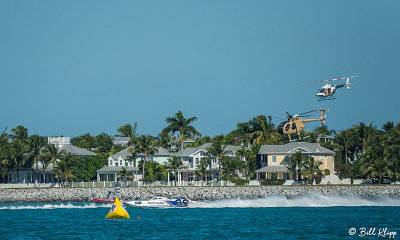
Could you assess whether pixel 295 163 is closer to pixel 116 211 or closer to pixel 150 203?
pixel 150 203

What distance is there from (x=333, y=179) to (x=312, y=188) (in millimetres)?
7218

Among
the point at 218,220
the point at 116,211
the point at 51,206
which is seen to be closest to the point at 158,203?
the point at 116,211

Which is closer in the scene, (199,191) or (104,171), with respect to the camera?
(199,191)

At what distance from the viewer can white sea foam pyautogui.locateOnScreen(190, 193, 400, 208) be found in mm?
89750

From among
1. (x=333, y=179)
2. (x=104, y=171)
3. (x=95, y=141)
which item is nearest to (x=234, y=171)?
(x=333, y=179)

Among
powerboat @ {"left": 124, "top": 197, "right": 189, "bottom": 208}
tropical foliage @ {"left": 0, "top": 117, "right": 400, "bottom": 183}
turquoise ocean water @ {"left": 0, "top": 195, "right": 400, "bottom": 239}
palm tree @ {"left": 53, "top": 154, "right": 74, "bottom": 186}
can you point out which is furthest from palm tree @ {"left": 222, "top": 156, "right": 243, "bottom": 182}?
palm tree @ {"left": 53, "top": 154, "right": 74, "bottom": 186}

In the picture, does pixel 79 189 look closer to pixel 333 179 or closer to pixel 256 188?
pixel 256 188

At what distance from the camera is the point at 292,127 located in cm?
10444

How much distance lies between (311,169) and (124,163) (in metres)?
31.9

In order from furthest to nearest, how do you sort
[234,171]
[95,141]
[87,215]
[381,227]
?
[95,141] < [234,171] < [87,215] < [381,227]

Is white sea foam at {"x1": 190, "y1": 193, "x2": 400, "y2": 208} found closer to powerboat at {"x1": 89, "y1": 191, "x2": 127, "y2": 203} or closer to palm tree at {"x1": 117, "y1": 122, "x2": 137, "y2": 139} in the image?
powerboat at {"x1": 89, "y1": 191, "x2": 127, "y2": 203}

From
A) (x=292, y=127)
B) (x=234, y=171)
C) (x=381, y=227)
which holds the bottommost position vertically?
(x=381, y=227)

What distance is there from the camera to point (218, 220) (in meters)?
69.2

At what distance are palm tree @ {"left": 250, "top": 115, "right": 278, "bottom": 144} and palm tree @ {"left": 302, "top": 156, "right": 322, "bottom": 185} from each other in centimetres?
2157
